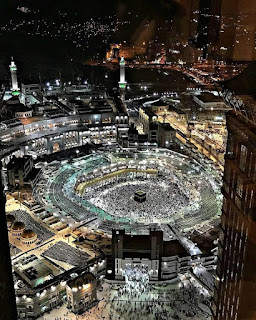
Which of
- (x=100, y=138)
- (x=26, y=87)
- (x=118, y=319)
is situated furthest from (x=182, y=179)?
(x=26, y=87)

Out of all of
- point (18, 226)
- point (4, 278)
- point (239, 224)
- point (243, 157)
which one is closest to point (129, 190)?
point (18, 226)

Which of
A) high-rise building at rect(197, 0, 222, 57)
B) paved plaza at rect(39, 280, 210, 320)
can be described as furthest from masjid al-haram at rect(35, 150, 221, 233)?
high-rise building at rect(197, 0, 222, 57)

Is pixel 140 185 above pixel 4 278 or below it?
below

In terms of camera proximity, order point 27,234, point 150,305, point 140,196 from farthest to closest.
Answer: point 140,196
point 27,234
point 150,305

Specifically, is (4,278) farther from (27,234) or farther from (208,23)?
(208,23)

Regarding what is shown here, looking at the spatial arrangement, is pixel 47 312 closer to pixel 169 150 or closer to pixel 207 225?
pixel 207 225

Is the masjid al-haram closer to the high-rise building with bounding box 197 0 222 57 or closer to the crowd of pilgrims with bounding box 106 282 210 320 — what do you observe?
the crowd of pilgrims with bounding box 106 282 210 320

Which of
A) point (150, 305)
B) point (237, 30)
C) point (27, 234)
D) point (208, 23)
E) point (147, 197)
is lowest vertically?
point (150, 305)

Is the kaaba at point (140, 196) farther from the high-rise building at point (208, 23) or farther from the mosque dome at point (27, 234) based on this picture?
the high-rise building at point (208, 23)
